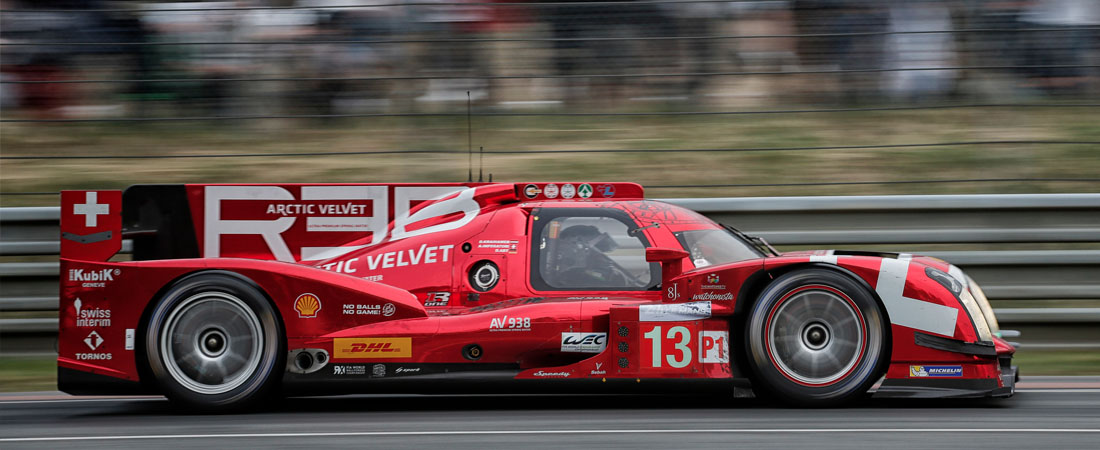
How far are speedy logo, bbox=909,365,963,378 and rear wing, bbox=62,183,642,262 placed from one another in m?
1.92

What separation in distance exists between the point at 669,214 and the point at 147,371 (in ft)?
9.14

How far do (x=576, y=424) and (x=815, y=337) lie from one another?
1.21m

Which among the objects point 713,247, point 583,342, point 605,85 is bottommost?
point 583,342

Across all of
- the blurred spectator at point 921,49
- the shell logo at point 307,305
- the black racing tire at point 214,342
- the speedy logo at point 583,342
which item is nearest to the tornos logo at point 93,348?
the black racing tire at point 214,342

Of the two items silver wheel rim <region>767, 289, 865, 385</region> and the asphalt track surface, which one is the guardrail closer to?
the asphalt track surface

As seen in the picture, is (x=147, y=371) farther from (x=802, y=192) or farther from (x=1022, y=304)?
(x=1022, y=304)

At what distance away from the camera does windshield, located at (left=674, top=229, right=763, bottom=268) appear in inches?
226

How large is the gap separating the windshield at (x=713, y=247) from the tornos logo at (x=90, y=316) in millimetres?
2902

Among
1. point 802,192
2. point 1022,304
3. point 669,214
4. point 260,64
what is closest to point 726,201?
point 802,192

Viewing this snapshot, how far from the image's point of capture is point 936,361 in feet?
16.7

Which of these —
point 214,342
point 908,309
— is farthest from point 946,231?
point 214,342

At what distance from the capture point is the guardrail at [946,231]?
7.46 m

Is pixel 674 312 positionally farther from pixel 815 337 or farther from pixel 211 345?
pixel 211 345

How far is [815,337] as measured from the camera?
17.2 feet
